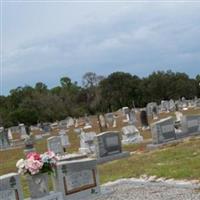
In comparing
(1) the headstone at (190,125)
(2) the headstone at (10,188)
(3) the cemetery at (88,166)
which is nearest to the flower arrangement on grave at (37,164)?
(3) the cemetery at (88,166)

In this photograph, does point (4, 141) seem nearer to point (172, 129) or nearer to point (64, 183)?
point (172, 129)

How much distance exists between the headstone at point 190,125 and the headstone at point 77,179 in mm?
12988

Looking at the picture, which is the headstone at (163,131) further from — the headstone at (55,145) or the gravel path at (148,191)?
the gravel path at (148,191)

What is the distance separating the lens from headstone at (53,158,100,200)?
9625mm

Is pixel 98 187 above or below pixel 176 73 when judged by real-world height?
below

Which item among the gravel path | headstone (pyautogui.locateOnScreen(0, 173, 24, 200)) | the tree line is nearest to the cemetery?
headstone (pyautogui.locateOnScreen(0, 173, 24, 200))

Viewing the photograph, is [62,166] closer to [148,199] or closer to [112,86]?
[148,199]

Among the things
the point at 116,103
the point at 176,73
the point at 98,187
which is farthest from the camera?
the point at 176,73

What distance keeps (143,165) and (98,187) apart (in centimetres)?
401

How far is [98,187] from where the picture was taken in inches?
404

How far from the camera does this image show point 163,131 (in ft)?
68.4

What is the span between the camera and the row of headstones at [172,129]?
2058 centimetres

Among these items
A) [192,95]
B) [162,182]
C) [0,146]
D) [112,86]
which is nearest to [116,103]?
[112,86]

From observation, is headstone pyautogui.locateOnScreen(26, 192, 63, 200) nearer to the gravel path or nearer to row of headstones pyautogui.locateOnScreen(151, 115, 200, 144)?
the gravel path
